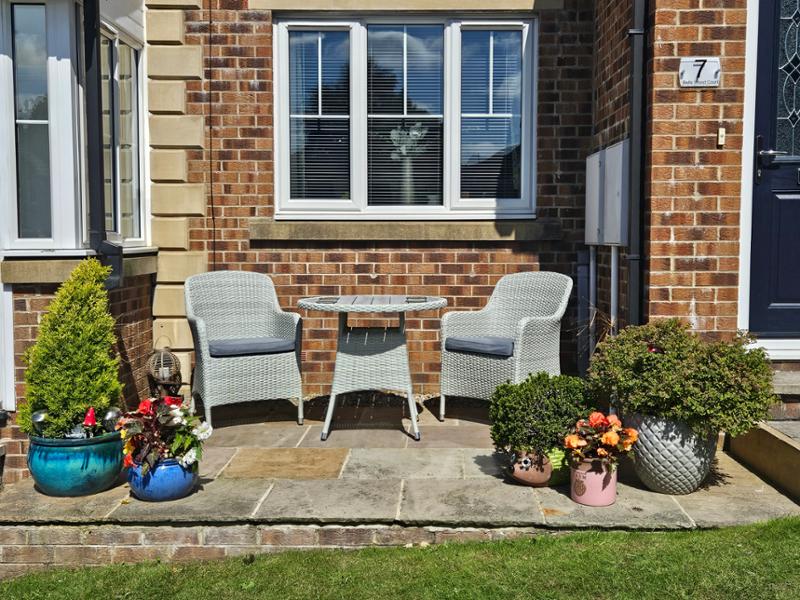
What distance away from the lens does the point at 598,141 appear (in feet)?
19.4

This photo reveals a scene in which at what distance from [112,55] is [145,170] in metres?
0.87

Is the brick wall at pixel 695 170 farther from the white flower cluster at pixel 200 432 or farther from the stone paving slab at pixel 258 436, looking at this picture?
the white flower cluster at pixel 200 432

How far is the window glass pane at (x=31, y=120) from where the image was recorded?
4.55 meters

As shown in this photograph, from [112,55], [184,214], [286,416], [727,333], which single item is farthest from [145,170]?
[727,333]

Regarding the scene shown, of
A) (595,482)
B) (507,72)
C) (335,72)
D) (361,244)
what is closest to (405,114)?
(335,72)

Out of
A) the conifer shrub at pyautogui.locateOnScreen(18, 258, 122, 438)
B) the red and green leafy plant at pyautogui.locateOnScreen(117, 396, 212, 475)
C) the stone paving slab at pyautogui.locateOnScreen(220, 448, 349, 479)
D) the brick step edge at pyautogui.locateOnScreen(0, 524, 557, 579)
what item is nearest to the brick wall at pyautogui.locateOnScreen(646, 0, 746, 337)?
the brick step edge at pyautogui.locateOnScreen(0, 524, 557, 579)

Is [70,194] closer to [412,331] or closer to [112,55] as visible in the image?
[112,55]

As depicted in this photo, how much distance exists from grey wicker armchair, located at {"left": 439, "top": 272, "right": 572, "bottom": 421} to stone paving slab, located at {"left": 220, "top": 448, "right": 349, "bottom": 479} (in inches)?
40.8

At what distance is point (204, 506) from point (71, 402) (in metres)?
0.88

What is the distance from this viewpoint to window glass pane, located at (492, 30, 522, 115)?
6262 millimetres

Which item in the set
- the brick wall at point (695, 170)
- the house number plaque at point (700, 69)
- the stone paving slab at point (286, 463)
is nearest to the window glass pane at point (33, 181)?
the stone paving slab at point (286, 463)

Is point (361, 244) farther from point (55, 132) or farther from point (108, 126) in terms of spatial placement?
point (55, 132)

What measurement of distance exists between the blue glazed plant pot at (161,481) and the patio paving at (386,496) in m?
0.05

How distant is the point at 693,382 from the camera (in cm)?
386
